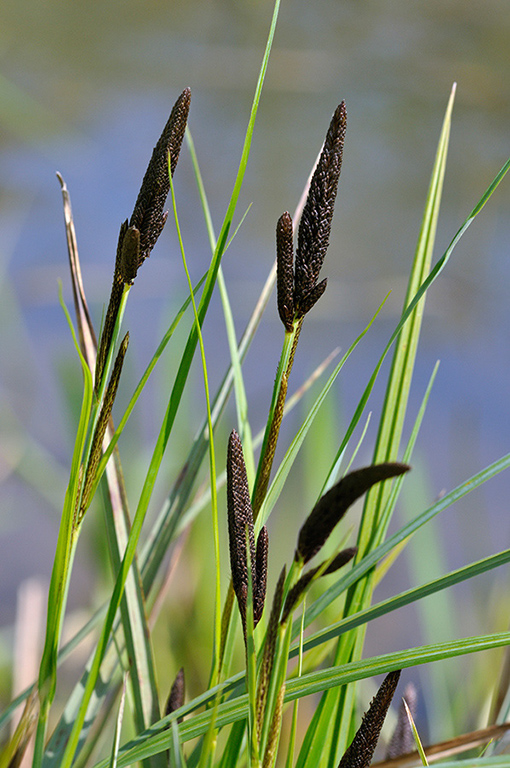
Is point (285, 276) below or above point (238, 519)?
above

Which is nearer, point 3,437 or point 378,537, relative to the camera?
point 378,537

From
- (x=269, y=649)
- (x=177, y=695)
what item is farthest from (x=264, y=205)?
(x=269, y=649)

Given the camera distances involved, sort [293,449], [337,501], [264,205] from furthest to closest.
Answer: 1. [264,205]
2. [293,449]
3. [337,501]

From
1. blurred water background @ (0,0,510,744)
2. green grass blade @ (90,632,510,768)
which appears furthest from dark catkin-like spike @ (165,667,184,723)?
blurred water background @ (0,0,510,744)

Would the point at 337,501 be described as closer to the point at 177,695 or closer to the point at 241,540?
the point at 241,540

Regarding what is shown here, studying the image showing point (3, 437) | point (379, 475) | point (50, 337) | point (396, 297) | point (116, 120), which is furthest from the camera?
point (116, 120)

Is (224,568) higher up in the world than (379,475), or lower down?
lower down

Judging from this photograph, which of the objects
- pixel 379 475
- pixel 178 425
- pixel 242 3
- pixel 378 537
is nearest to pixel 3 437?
pixel 178 425

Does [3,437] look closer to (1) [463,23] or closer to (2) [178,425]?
(2) [178,425]
